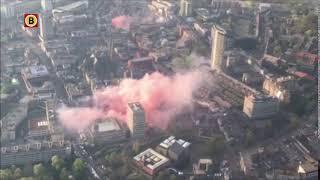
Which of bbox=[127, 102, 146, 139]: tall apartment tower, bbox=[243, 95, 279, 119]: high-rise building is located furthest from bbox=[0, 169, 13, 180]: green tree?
bbox=[243, 95, 279, 119]: high-rise building

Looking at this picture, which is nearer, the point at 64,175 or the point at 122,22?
the point at 64,175

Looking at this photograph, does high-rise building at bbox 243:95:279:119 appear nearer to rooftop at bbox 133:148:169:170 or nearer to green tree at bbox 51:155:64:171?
rooftop at bbox 133:148:169:170

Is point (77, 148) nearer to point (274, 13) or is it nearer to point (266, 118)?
point (266, 118)

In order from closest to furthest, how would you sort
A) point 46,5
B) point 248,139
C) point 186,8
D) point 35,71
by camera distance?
point 248,139 → point 35,71 → point 46,5 → point 186,8

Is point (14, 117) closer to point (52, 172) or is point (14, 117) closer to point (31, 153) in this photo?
point (31, 153)

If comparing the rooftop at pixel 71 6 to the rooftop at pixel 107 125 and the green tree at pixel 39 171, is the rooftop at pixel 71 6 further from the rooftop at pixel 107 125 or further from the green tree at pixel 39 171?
Result: the green tree at pixel 39 171

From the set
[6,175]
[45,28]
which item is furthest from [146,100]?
[45,28]
